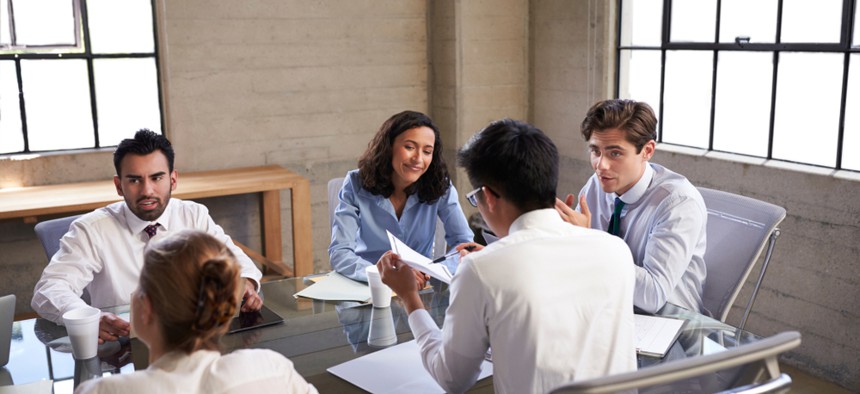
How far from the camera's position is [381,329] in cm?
201

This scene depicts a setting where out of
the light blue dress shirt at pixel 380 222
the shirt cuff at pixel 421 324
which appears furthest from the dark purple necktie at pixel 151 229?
the shirt cuff at pixel 421 324

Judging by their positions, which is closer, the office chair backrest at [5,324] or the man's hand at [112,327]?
the office chair backrest at [5,324]

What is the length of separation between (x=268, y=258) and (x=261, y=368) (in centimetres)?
327

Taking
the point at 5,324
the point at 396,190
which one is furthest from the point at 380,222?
the point at 5,324

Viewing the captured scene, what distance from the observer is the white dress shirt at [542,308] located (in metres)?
1.41

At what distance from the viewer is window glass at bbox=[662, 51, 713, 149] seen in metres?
3.87

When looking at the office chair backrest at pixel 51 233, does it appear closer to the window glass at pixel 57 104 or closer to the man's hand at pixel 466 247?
the man's hand at pixel 466 247

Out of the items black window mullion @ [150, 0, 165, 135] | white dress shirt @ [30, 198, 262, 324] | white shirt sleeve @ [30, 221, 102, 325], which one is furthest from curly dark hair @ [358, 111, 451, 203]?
black window mullion @ [150, 0, 165, 135]

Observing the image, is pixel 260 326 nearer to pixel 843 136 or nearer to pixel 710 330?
pixel 710 330

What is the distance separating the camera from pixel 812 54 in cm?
338

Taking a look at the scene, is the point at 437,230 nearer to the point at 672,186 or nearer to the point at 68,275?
the point at 672,186

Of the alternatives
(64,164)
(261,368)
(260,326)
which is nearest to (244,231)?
(64,164)

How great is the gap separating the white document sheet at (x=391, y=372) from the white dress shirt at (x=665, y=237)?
63 cm

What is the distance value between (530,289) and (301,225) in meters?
2.83
